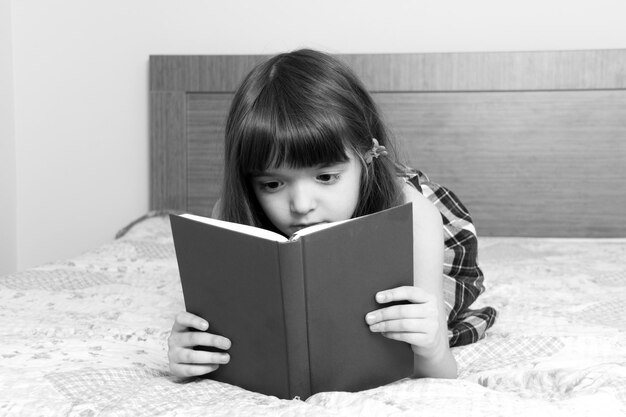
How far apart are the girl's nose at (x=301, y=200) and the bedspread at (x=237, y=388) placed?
9.0 inches

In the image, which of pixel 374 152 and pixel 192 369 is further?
pixel 374 152

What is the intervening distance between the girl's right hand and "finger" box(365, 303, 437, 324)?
16 centimetres

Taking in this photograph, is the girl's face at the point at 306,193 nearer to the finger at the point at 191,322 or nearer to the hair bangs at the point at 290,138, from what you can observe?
the hair bangs at the point at 290,138

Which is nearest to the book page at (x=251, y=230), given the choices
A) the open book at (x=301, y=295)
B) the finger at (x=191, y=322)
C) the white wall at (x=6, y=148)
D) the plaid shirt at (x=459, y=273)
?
the open book at (x=301, y=295)

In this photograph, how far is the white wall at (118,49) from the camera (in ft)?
7.93

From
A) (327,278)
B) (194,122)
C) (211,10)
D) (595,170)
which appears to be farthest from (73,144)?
(327,278)

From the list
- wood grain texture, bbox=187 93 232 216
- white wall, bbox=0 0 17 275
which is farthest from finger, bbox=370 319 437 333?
white wall, bbox=0 0 17 275

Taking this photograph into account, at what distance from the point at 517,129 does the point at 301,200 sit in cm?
159

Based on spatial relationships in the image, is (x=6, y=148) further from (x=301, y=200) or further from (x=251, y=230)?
(x=251, y=230)

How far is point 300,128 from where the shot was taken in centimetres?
94

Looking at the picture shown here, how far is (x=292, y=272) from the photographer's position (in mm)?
717

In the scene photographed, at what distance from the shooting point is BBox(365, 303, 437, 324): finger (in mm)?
794

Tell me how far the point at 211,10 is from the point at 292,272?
1.97 metres

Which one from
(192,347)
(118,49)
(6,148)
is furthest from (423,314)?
(6,148)
